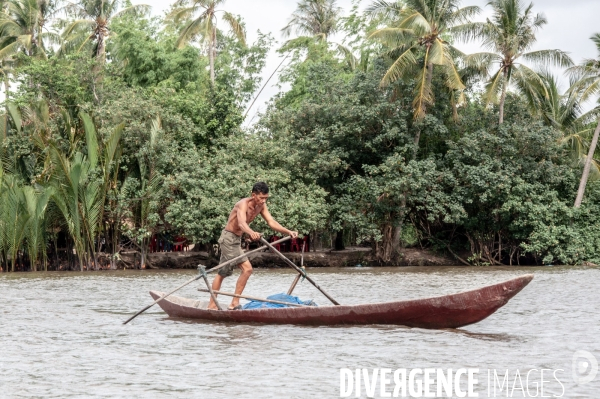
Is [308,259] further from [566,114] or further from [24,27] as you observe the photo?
[24,27]

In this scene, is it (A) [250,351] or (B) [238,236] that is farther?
(B) [238,236]

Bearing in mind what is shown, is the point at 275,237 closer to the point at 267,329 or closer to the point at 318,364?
the point at 267,329

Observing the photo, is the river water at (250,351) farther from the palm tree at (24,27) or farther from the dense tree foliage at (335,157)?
the palm tree at (24,27)

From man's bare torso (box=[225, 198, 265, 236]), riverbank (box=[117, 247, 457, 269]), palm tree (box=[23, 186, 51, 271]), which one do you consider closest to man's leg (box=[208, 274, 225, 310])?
man's bare torso (box=[225, 198, 265, 236])

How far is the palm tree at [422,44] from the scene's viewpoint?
2700 centimetres

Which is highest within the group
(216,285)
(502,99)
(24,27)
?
(24,27)

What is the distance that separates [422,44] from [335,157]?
4781mm

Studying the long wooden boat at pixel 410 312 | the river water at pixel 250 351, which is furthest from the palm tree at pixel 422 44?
the long wooden boat at pixel 410 312

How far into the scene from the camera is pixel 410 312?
1023cm

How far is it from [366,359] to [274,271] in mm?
17549

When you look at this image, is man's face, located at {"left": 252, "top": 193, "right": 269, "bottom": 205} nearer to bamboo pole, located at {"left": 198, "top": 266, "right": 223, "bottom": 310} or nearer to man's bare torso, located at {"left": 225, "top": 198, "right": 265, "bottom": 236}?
man's bare torso, located at {"left": 225, "top": 198, "right": 265, "bottom": 236}

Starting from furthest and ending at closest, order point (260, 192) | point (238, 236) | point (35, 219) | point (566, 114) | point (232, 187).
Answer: point (566, 114)
point (232, 187)
point (35, 219)
point (238, 236)
point (260, 192)

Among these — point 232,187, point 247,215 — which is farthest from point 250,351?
point 232,187

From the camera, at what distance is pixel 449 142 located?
2869 cm
